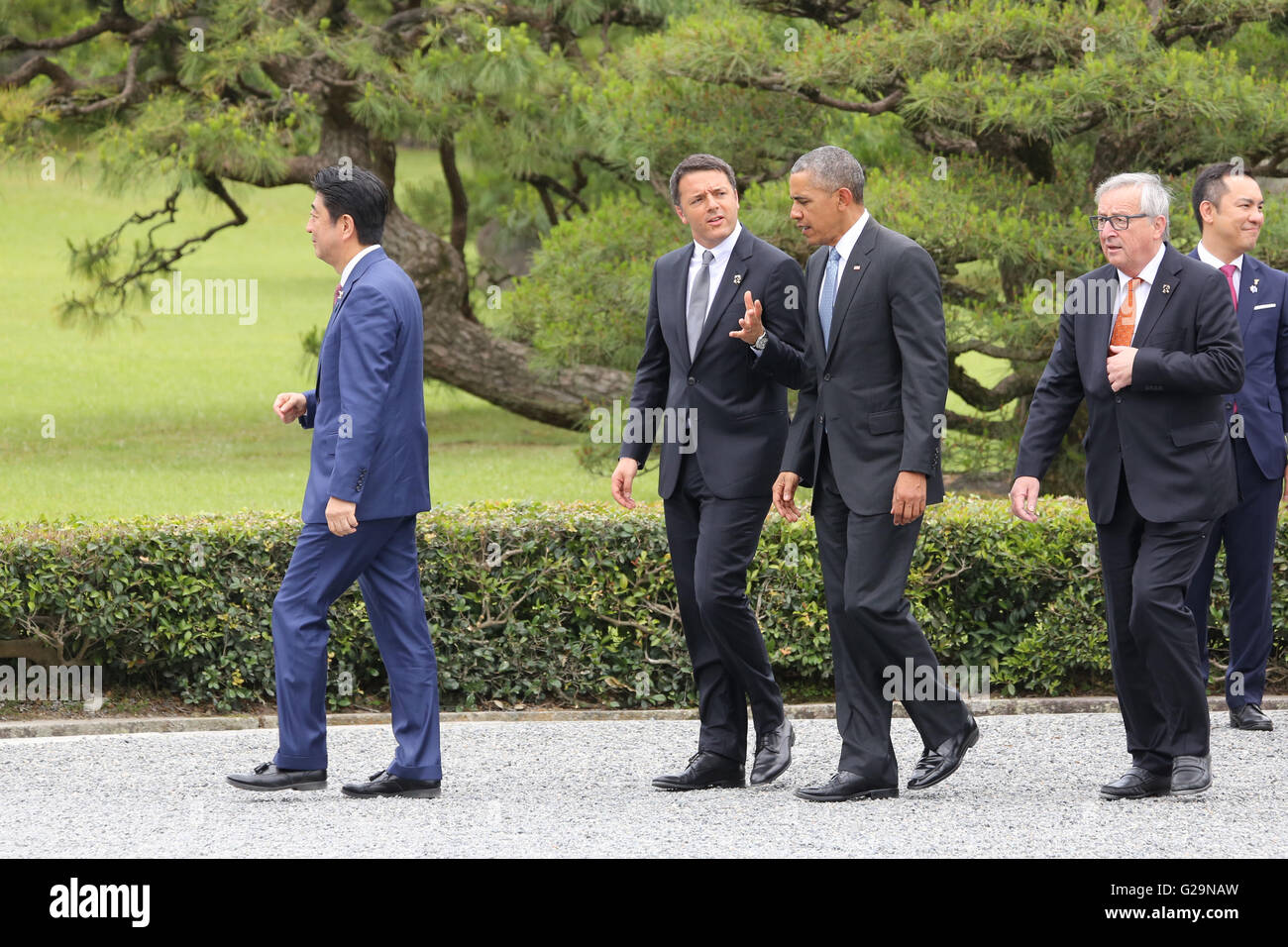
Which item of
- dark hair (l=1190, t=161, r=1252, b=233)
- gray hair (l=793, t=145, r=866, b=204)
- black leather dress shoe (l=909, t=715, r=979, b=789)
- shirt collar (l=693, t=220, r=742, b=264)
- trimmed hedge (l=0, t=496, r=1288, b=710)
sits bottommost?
black leather dress shoe (l=909, t=715, r=979, b=789)

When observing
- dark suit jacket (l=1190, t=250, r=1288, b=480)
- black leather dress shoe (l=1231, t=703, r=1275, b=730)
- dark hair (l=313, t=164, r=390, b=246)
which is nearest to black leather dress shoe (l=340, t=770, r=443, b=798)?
dark hair (l=313, t=164, r=390, b=246)

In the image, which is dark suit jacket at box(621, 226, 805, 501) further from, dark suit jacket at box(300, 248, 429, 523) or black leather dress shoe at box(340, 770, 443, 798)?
black leather dress shoe at box(340, 770, 443, 798)

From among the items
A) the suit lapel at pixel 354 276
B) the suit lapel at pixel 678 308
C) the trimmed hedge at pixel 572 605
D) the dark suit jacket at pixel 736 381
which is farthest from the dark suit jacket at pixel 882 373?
the trimmed hedge at pixel 572 605

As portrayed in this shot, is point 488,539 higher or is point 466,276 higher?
point 466,276

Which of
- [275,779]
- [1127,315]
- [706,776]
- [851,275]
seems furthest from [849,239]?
[275,779]

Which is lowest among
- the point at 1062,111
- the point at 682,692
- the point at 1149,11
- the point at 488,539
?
the point at 682,692

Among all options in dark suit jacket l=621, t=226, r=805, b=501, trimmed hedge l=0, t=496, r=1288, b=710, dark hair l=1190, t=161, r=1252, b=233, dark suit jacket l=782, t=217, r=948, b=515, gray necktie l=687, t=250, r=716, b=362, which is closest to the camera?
dark suit jacket l=782, t=217, r=948, b=515

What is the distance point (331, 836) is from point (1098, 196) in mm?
2822

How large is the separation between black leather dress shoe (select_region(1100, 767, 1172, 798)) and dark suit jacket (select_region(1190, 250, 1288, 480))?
1.43m

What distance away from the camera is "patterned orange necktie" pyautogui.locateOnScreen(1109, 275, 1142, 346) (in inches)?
182

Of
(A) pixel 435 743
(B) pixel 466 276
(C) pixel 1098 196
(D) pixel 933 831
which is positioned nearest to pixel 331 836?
(A) pixel 435 743
